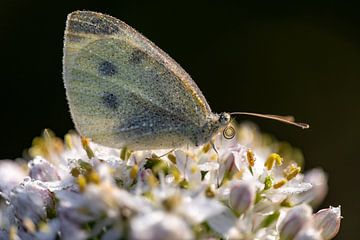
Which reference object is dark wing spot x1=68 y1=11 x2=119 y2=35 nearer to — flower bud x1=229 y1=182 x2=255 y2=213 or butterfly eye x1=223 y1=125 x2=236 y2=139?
butterfly eye x1=223 y1=125 x2=236 y2=139

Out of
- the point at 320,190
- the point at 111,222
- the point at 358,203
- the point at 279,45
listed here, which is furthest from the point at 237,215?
the point at 279,45

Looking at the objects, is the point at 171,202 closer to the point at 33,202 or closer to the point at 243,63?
the point at 33,202

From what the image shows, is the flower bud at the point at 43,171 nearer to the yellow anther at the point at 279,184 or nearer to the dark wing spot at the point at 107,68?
the dark wing spot at the point at 107,68

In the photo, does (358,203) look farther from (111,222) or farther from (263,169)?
(111,222)

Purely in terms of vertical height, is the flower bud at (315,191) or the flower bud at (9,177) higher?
the flower bud at (315,191)

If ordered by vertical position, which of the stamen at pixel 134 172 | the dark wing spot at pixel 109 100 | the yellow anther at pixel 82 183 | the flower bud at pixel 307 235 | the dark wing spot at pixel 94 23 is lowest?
the flower bud at pixel 307 235

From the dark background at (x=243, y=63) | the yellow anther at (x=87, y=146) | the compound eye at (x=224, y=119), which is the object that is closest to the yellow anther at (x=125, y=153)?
the yellow anther at (x=87, y=146)
